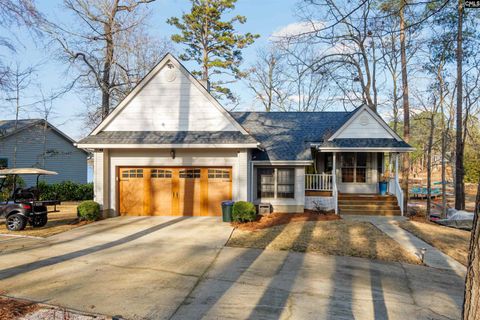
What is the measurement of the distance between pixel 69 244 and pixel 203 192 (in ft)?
20.7

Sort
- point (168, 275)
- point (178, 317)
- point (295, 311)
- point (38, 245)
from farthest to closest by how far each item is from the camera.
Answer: point (38, 245) < point (168, 275) < point (295, 311) < point (178, 317)

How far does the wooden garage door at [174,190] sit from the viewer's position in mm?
15078

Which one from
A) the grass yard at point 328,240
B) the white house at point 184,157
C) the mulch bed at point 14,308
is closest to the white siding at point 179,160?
the white house at point 184,157

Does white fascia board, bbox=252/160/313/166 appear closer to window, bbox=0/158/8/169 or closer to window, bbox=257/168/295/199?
window, bbox=257/168/295/199

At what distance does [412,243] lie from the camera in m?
10.8

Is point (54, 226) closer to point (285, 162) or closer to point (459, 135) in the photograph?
point (285, 162)

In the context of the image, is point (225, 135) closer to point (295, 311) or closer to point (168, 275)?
point (168, 275)

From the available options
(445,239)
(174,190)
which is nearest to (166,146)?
(174,190)

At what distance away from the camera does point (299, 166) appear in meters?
15.9

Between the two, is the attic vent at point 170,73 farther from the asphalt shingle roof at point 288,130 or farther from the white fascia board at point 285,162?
the white fascia board at point 285,162

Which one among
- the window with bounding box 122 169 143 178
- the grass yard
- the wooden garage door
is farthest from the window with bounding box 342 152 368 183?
the window with bounding box 122 169 143 178

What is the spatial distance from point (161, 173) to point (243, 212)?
4.59m

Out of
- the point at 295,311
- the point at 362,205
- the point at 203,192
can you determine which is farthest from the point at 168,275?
the point at 362,205

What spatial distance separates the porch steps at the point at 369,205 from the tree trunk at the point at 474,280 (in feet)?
42.7
